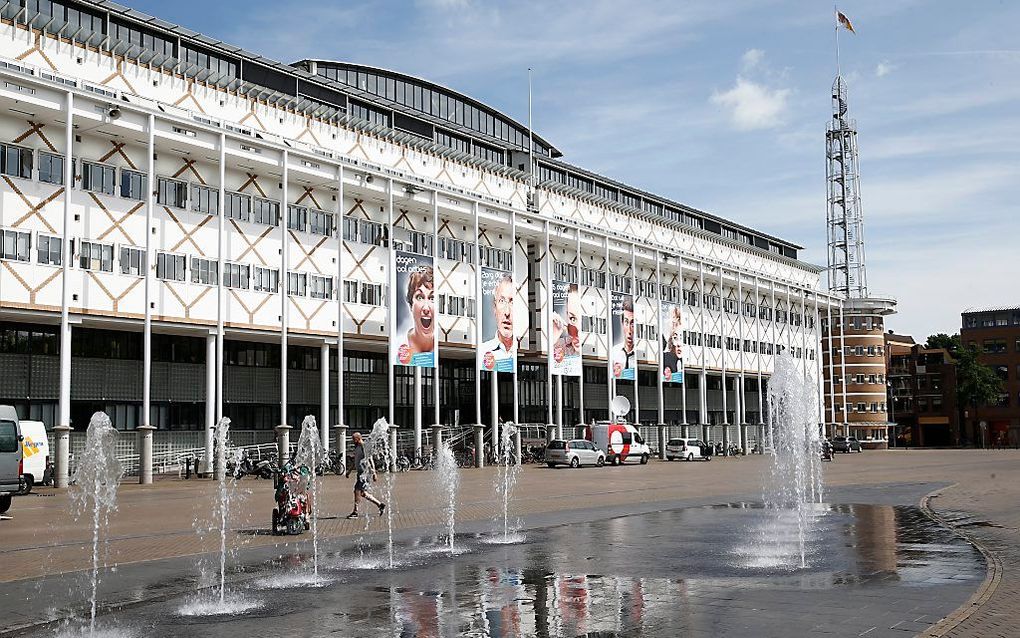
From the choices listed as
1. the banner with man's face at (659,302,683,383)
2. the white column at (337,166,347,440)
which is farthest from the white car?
the white column at (337,166,347,440)

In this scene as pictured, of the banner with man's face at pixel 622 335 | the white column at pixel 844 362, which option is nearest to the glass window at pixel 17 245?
Result: the banner with man's face at pixel 622 335

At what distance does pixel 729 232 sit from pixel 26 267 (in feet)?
238

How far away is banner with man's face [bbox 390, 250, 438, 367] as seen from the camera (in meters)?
48.7

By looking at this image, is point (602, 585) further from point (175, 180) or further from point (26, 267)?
point (175, 180)

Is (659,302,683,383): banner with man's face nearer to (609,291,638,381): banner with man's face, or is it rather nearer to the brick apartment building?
(609,291,638,381): banner with man's face

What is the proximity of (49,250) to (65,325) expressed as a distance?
341 cm

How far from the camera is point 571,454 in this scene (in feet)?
171

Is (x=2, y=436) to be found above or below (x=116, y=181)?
below

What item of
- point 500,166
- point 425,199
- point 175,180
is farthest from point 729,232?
point 175,180

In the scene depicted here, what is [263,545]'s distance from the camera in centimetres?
1769

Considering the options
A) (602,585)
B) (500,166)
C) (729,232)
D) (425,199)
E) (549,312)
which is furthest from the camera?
(729,232)

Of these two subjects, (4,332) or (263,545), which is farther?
(4,332)

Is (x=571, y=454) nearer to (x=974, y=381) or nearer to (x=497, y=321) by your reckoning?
(x=497, y=321)

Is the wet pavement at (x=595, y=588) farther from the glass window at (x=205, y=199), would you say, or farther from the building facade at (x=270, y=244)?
the glass window at (x=205, y=199)
